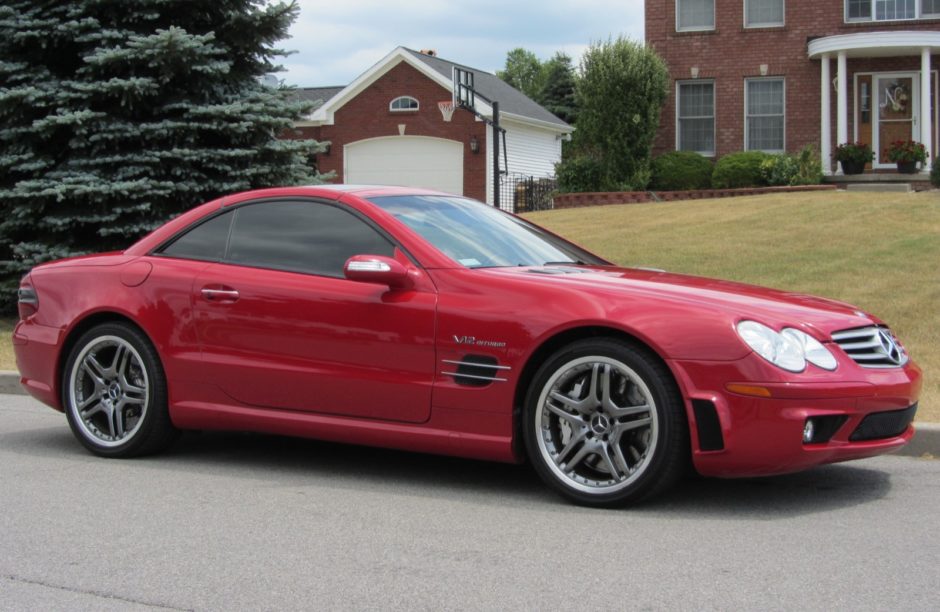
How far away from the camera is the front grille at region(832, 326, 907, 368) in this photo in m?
5.14

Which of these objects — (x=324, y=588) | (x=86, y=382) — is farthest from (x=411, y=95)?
(x=324, y=588)

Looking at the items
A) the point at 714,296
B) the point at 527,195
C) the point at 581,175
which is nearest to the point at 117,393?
the point at 714,296

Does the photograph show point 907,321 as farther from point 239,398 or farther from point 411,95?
point 411,95

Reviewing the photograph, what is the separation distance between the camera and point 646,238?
15820 mm

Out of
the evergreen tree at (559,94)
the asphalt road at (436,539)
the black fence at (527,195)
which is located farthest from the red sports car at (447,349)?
the evergreen tree at (559,94)

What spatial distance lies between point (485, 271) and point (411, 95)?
97.9ft

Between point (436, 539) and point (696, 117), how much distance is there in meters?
23.7

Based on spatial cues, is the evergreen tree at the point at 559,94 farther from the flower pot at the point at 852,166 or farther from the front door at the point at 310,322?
the front door at the point at 310,322

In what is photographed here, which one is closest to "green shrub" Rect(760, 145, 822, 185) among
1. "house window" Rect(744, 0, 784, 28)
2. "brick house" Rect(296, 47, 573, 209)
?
"house window" Rect(744, 0, 784, 28)

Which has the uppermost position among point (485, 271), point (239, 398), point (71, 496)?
point (485, 271)

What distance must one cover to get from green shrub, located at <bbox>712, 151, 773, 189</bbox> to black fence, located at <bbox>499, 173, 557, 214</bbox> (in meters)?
4.93

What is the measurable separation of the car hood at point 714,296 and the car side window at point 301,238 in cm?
77

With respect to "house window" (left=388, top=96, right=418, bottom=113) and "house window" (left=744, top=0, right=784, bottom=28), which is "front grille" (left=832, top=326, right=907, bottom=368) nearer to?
"house window" (left=744, top=0, right=784, bottom=28)

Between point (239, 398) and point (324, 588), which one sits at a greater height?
point (239, 398)
